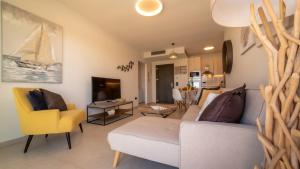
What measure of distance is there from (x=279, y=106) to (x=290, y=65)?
0.17 meters

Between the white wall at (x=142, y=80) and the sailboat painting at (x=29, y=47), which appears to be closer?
the sailboat painting at (x=29, y=47)

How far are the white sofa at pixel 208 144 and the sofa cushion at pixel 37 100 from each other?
149 cm

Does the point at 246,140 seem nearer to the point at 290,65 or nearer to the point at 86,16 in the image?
the point at 290,65

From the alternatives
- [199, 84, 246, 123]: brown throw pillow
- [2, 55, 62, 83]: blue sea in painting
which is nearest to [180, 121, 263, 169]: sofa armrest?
[199, 84, 246, 123]: brown throw pillow

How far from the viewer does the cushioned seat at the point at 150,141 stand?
109 centimetres

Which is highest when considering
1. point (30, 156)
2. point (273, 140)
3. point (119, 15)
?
point (119, 15)

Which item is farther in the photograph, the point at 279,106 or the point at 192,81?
the point at 192,81

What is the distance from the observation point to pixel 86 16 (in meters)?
3.20

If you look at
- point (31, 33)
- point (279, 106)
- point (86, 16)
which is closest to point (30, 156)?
point (31, 33)

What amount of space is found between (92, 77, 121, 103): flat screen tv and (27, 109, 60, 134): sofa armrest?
153cm

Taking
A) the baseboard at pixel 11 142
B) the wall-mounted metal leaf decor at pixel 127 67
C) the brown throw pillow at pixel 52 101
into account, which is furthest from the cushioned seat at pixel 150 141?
the wall-mounted metal leaf decor at pixel 127 67

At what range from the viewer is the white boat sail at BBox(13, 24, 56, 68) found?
2.16 metres

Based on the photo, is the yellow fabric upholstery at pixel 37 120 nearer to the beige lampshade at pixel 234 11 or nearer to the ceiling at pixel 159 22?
the beige lampshade at pixel 234 11

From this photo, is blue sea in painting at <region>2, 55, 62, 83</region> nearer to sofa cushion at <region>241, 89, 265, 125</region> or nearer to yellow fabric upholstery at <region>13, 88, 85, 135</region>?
yellow fabric upholstery at <region>13, 88, 85, 135</region>
